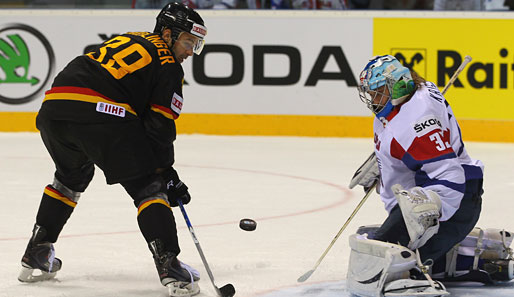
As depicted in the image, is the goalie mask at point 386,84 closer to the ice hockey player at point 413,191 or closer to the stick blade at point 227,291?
the ice hockey player at point 413,191

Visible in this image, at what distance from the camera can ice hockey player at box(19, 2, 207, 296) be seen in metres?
3.34

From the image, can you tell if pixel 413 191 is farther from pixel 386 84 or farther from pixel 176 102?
pixel 176 102

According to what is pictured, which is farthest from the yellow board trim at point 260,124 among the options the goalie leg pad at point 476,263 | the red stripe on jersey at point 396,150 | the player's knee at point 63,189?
the red stripe on jersey at point 396,150

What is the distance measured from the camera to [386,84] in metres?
3.34

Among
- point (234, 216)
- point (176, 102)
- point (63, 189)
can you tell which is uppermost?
point (176, 102)

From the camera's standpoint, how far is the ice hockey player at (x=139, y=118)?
11.0ft

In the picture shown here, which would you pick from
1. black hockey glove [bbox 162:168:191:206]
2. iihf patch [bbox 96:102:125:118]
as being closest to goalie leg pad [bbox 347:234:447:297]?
black hockey glove [bbox 162:168:191:206]

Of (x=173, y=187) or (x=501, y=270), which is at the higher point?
(x=173, y=187)

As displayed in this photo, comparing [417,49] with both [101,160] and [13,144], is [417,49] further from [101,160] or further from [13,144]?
[101,160]

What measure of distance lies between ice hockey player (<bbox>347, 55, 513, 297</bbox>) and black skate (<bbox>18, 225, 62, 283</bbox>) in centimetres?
107

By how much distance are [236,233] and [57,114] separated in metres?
1.36

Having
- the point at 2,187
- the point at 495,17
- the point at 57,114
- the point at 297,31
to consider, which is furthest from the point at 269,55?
the point at 57,114

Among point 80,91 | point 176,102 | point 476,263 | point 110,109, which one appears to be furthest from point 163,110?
point 476,263

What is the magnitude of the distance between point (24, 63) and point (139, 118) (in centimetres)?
535
